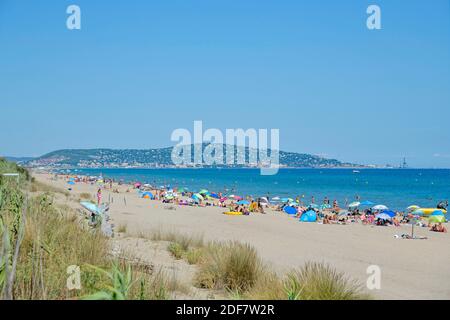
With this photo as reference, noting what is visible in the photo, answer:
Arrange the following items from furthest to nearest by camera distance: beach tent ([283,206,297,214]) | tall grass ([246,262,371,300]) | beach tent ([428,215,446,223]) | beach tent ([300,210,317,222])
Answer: beach tent ([283,206,297,214]), beach tent ([300,210,317,222]), beach tent ([428,215,446,223]), tall grass ([246,262,371,300])

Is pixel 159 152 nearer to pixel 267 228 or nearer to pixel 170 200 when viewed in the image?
pixel 170 200

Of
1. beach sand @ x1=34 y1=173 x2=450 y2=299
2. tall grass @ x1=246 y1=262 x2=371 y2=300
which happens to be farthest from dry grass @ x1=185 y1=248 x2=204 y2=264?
tall grass @ x1=246 y1=262 x2=371 y2=300

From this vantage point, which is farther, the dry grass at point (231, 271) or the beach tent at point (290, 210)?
the beach tent at point (290, 210)

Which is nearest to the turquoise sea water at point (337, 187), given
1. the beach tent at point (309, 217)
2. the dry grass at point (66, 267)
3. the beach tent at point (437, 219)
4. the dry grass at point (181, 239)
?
the beach tent at point (309, 217)

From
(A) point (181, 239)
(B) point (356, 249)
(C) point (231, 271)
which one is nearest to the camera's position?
(C) point (231, 271)

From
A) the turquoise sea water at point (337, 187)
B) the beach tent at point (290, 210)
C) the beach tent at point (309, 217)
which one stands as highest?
the beach tent at point (309, 217)

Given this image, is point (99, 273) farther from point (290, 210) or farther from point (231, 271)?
point (290, 210)

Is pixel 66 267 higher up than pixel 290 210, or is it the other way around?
pixel 66 267

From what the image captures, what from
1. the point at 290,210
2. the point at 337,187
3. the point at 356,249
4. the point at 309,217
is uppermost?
the point at 356,249

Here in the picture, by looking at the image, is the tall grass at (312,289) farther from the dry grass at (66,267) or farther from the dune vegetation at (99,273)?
the dry grass at (66,267)

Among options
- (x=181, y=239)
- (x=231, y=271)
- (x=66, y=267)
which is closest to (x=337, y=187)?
(x=181, y=239)

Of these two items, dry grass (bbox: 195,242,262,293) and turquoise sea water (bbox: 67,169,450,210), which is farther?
turquoise sea water (bbox: 67,169,450,210)

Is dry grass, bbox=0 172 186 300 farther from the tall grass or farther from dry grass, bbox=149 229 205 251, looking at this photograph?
dry grass, bbox=149 229 205 251

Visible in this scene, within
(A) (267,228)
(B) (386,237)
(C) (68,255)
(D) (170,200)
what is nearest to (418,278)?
(C) (68,255)
